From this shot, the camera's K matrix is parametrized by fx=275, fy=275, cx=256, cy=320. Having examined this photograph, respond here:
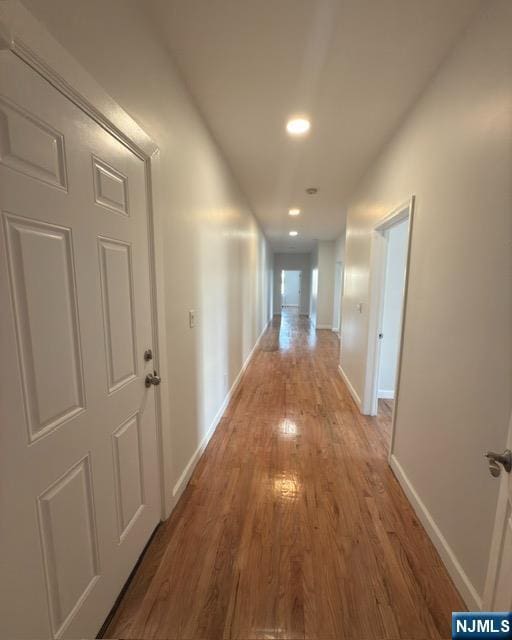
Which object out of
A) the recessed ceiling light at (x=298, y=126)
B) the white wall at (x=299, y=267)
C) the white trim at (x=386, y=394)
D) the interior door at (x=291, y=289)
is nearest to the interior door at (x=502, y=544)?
the recessed ceiling light at (x=298, y=126)

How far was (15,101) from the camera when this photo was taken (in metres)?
0.70

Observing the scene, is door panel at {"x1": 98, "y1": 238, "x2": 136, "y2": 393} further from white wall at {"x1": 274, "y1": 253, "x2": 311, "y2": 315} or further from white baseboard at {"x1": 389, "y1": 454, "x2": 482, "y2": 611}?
white wall at {"x1": 274, "y1": 253, "x2": 311, "y2": 315}

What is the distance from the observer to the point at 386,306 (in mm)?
3299

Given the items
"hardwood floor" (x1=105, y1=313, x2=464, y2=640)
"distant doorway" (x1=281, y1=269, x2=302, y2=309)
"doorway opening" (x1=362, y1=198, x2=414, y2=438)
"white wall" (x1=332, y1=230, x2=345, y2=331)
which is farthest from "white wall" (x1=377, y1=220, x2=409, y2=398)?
"distant doorway" (x1=281, y1=269, x2=302, y2=309)

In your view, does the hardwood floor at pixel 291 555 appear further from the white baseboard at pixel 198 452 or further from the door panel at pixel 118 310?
the door panel at pixel 118 310

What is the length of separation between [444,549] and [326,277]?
735 centimetres

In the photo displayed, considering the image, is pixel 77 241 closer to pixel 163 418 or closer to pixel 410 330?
pixel 163 418

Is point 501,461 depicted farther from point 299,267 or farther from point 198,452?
point 299,267

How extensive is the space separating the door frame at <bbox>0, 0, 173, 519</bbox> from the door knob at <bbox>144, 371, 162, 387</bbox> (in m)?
0.04

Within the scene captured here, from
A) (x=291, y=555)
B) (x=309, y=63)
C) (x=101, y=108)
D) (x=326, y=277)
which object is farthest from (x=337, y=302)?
(x=101, y=108)

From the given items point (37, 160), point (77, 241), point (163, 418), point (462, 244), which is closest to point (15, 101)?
point (37, 160)

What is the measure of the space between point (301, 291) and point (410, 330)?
9.94 m

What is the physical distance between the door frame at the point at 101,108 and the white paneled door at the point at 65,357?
0.03 meters

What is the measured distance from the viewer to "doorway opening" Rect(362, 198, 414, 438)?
8.87 ft
